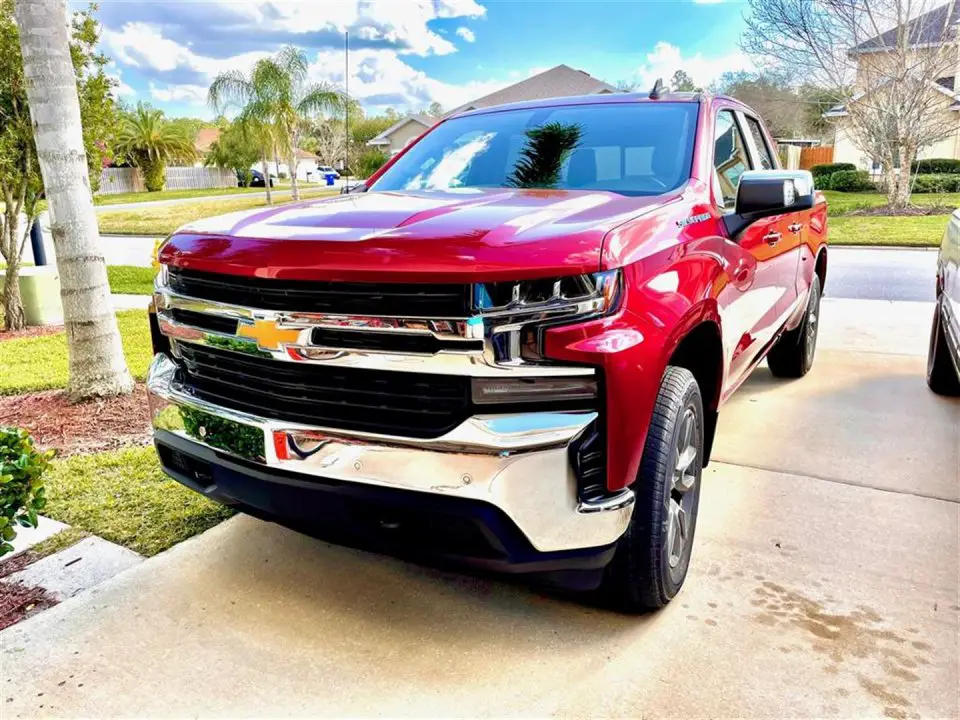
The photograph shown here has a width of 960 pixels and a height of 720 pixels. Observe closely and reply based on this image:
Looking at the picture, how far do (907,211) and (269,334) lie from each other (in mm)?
21726

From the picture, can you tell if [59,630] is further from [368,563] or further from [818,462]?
[818,462]

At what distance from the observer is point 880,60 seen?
21.5m

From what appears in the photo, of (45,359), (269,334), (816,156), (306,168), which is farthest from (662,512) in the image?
(306,168)

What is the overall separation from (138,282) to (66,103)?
302 inches

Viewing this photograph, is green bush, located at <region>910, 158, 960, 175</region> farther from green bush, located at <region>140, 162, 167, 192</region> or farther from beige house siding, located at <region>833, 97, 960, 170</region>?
green bush, located at <region>140, 162, 167, 192</region>

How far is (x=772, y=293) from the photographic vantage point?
4062 mm

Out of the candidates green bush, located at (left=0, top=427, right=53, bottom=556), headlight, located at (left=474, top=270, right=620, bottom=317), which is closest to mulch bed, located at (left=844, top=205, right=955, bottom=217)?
headlight, located at (left=474, top=270, right=620, bottom=317)

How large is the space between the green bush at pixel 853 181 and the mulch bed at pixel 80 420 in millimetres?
27855

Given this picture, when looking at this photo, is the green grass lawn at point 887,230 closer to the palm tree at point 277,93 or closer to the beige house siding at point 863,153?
the beige house siding at point 863,153

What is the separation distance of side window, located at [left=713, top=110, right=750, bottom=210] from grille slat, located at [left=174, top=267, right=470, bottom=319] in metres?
1.74

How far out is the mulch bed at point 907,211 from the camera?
19938 mm

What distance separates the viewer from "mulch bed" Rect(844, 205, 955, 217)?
19.9 m

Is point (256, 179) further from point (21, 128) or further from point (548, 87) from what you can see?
point (21, 128)

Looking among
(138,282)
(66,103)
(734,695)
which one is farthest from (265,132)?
(734,695)
